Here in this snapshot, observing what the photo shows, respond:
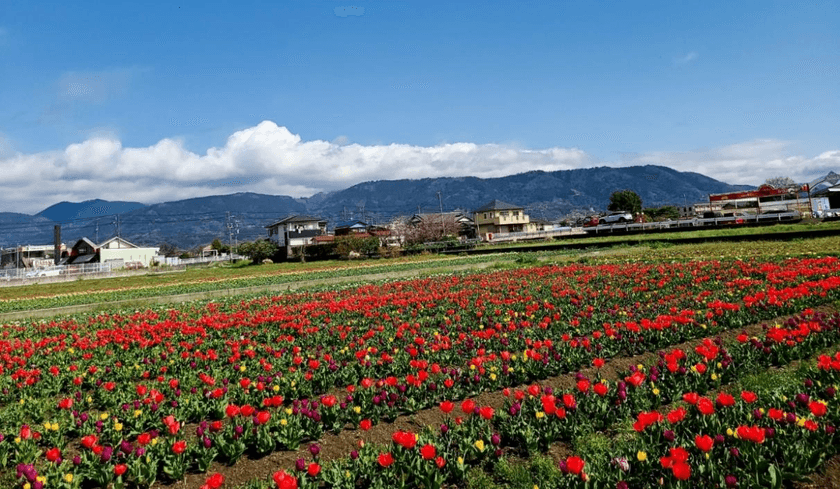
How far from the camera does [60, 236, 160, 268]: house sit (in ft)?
284

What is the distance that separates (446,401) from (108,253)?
332 feet

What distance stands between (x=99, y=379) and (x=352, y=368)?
4.05 metres

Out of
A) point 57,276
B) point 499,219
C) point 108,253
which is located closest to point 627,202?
point 499,219

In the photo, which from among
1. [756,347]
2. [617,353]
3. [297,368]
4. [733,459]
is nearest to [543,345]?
[617,353]

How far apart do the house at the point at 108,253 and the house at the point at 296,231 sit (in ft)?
80.4

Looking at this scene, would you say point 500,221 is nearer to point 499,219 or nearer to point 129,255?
point 499,219

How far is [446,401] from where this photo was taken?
14.4ft

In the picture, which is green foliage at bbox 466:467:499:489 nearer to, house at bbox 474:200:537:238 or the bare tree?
the bare tree

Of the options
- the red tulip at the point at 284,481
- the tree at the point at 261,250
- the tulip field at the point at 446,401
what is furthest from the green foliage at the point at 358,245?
the red tulip at the point at 284,481

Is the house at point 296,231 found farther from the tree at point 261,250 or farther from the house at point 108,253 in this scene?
the house at point 108,253

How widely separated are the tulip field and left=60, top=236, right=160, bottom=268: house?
290ft

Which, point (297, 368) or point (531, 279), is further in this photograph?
point (531, 279)

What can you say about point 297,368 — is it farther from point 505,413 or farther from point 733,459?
point 733,459

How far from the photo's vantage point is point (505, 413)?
4.93m
